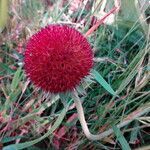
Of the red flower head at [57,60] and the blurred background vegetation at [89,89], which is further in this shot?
the blurred background vegetation at [89,89]

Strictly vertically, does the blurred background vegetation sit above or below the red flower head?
below

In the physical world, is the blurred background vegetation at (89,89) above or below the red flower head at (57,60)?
below

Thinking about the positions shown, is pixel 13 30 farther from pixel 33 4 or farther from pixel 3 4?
pixel 3 4

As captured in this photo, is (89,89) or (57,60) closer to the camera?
(57,60)

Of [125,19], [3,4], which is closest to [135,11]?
[125,19]

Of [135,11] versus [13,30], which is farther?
[13,30]

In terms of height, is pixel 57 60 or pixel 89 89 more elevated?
pixel 57 60

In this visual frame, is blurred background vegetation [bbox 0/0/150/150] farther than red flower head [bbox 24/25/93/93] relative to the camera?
Yes

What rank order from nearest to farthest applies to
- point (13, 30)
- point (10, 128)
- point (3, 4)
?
point (3, 4) < point (10, 128) < point (13, 30)
